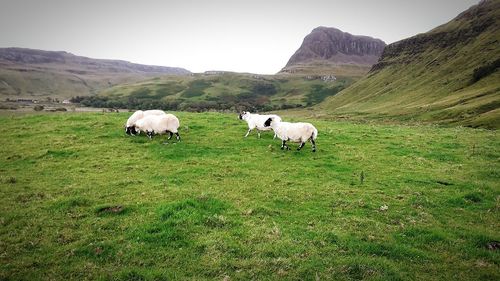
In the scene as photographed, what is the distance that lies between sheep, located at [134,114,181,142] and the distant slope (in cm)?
4708

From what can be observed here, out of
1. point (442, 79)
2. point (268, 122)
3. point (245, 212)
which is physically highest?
point (442, 79)

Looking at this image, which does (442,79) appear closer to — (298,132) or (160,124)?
(298,132)

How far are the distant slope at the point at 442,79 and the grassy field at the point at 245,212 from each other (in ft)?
138

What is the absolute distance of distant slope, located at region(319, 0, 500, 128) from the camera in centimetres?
6804

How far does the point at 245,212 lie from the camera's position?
12.9 metres

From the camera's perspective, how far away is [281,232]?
37.1 ft

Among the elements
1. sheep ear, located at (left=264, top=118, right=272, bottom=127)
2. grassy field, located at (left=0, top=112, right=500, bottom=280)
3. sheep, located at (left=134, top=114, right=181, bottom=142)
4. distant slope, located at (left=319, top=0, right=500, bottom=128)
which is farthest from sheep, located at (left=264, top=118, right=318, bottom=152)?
distant slope, located at (left=319, top=0, right=500, bottom=128)

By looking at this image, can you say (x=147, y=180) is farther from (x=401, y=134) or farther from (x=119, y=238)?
(x=401, y=134)

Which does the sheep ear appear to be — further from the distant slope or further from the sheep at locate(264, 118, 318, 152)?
the distant slope

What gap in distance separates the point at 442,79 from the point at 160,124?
121056 mm

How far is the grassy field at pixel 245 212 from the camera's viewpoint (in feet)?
31.2

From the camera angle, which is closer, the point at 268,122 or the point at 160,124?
the point at 160,124

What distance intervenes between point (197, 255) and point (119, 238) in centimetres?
279

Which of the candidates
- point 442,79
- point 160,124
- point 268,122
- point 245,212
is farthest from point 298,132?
point 442,79
